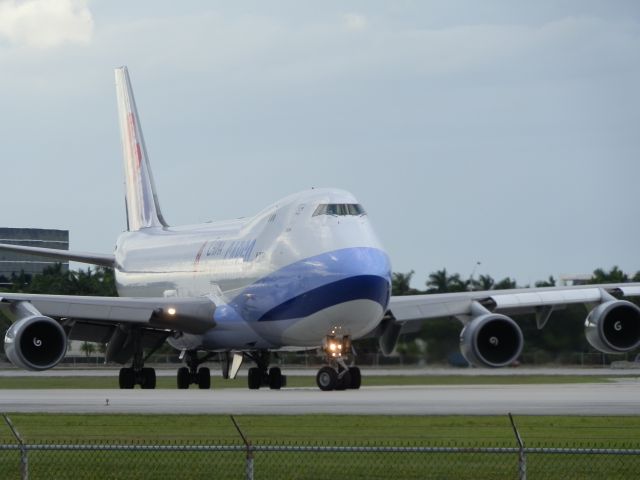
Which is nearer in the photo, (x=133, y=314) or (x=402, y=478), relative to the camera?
(x=402, y=478)

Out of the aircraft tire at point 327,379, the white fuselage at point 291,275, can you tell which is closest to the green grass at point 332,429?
the aircraft tire at point 327,379

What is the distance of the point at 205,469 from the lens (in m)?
18.7

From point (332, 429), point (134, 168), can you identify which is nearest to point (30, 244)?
point (134, 168)

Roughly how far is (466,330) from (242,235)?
7.01 m

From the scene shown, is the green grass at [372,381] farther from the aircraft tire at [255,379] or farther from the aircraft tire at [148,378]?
the aircraft tire at [255,379]

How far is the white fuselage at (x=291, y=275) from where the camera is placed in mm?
38531

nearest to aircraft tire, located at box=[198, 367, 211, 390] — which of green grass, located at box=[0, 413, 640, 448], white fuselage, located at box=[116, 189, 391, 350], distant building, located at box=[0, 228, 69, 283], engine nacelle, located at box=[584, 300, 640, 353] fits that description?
white fuselage, located at box=[116, 189, 391, 350]

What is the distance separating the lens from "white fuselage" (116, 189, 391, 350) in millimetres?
38531

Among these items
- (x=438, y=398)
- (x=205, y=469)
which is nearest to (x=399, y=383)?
(x=438, y=398)

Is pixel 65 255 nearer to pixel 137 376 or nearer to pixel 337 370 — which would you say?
pixel 137 376

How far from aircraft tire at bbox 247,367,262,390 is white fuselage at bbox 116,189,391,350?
0.68 meters

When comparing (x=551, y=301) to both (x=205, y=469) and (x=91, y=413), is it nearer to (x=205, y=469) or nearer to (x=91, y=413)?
(x=91, y=413)

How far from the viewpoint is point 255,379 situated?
43000 mm

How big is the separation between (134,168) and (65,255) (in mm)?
7917
